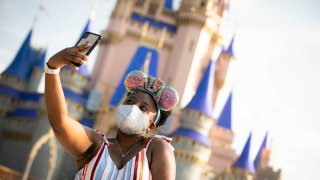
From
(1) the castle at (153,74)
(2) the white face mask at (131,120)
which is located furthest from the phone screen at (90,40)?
(1) the castle at (153,74)

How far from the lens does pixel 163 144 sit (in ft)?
6.59

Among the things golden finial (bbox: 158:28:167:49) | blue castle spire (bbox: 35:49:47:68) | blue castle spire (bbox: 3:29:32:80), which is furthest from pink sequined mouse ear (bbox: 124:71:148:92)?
blue castle spire (bbox: 35:49:47:68)

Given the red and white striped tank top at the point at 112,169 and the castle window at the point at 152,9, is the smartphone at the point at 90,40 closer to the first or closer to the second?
the red and white striped tank top at the point at 112,169

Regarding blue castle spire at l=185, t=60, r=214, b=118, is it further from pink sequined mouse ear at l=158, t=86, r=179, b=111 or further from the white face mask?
the white face mask

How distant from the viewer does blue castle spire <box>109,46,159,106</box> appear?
955 inches

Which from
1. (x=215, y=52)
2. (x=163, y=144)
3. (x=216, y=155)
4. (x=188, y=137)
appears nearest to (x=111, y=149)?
(x=163, y=144)

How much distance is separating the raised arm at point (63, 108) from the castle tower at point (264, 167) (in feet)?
75.7

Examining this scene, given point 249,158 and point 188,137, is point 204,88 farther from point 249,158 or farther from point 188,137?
point 249,158

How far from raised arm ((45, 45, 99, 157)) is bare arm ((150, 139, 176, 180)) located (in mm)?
307

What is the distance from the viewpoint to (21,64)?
28.0 metres

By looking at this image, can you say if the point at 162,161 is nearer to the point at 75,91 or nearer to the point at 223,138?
the point at 75,91

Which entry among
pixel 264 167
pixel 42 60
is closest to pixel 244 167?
pixel 264 167

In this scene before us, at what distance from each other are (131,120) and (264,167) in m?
24.5

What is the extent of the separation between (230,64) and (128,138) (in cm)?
2679
